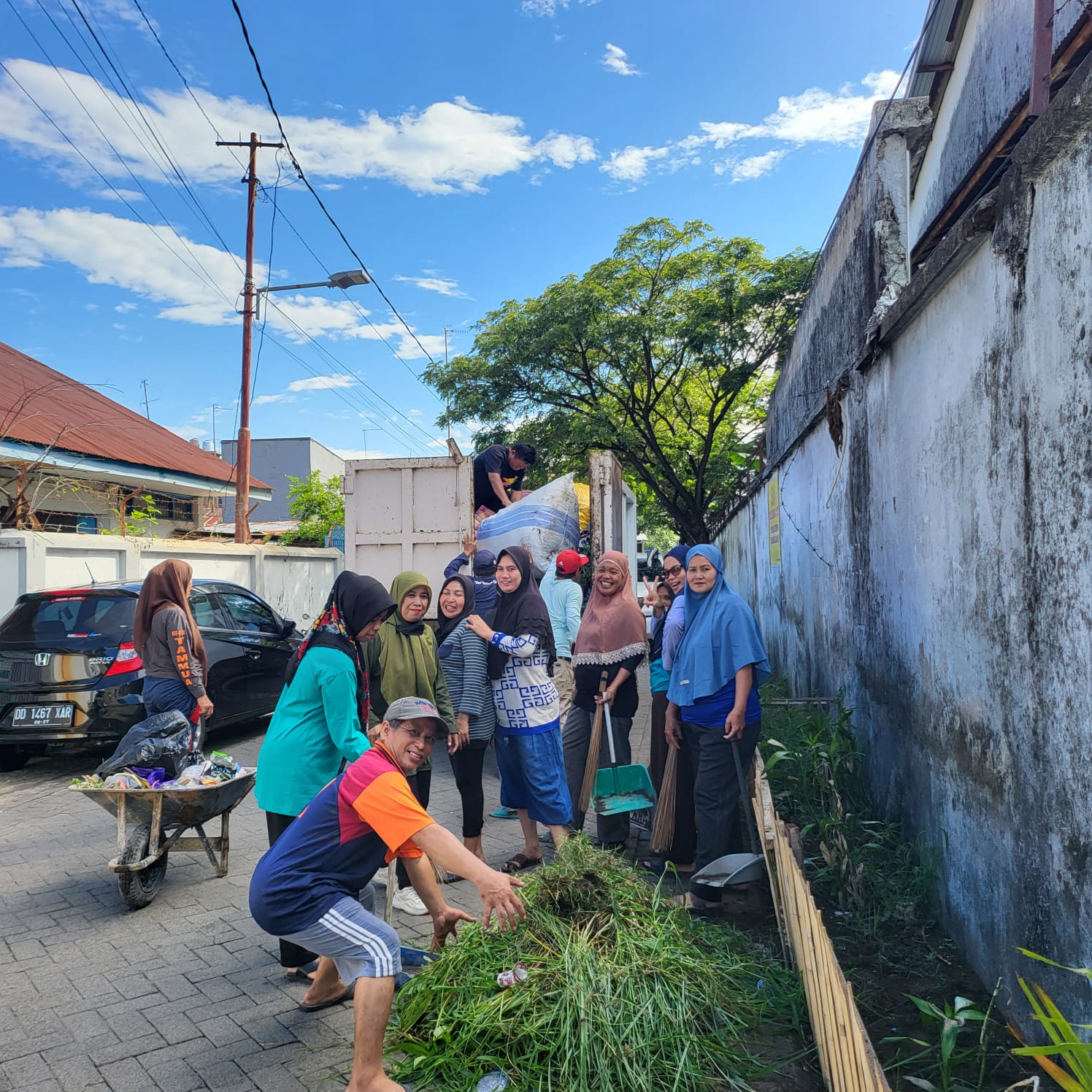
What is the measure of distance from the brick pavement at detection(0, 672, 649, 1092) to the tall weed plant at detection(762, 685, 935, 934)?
5.64 feet

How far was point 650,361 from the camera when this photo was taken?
19.7 metres

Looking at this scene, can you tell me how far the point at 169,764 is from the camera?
4.79 metres

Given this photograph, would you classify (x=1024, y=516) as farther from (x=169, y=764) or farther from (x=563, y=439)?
(x=563, y=439)

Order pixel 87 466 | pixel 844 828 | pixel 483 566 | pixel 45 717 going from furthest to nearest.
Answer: pixel 87 466 → pixel 45 717 → pixel 483 566 → pixel 844 828

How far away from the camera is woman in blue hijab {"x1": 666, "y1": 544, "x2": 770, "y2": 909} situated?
4.49 metres

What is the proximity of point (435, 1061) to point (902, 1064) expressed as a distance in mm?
1461

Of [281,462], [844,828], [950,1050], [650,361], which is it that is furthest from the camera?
[281,462]

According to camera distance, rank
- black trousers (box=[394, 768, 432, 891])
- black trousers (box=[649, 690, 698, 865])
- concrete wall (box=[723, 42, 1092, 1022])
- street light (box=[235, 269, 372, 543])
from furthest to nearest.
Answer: street light (box=[235, 269, 372, 543])
black trousers (box=[649, 690, 698, 865])
black trousers (box=[394, 768, 432, 891])
concrete wall (box=[723, 42, 1092, 1022])

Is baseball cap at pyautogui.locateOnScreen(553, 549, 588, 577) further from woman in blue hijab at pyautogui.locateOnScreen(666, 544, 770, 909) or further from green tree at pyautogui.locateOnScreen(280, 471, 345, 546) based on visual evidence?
green tree at pyautogui.locateOnScreen(280, 471, 345, 546)

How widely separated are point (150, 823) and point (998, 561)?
413 centimetres

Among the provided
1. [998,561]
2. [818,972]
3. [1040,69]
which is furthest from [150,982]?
[1040,69]

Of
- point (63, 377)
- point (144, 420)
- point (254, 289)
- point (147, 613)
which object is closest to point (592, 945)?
point (147, 613)

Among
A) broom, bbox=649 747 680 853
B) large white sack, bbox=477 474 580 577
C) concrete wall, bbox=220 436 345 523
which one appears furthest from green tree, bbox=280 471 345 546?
concrete wall, bbox=220 436 345 523

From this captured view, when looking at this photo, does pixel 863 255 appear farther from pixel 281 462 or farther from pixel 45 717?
pixel 281 462
